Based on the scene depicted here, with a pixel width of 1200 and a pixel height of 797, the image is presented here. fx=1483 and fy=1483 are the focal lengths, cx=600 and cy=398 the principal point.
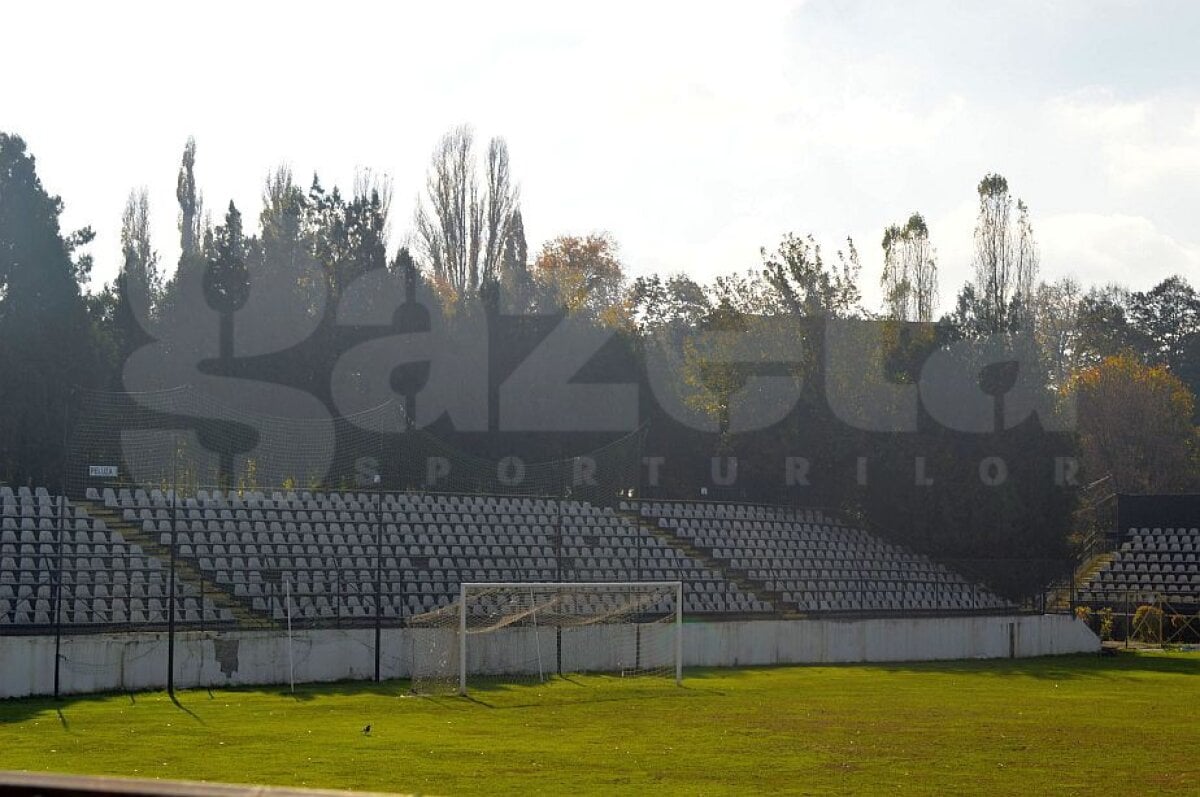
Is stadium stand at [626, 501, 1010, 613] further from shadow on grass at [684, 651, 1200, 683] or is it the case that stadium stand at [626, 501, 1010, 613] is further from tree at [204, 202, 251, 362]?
tree at [204, 202, 251, 362]

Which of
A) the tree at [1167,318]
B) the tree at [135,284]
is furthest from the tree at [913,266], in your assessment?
the tree at [1167,318]

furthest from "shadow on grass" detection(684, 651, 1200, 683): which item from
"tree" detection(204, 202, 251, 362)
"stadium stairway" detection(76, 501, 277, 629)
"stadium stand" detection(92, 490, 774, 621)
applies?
"tree" detection(204, 202, 251, 362)

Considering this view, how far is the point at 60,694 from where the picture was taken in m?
24.3

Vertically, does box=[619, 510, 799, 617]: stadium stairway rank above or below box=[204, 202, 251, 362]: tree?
below

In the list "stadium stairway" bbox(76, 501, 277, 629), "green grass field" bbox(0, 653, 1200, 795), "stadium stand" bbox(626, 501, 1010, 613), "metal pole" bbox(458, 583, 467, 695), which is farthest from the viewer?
"stadium stand" bbox(626, 501, 1010, 613)

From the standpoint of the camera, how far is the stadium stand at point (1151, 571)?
4731cm

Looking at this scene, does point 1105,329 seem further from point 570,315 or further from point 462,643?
point 462,643

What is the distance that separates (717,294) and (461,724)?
34773 mm

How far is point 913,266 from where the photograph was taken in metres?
58.9

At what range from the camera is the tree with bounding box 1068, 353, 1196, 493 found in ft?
237

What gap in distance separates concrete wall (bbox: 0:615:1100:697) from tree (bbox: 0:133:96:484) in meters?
16.3

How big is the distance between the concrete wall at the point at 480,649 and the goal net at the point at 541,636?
5 centimetres

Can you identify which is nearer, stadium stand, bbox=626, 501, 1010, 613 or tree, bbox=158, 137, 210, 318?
stadium stand, bbox=626, 501, 1010, 613

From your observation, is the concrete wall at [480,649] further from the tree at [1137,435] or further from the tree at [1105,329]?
the tree at [1105,329]
